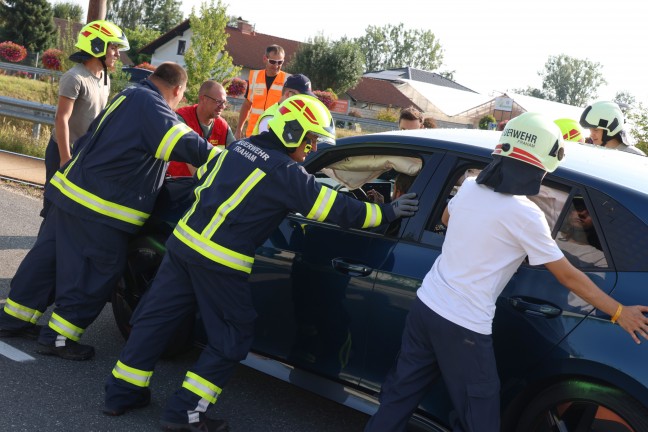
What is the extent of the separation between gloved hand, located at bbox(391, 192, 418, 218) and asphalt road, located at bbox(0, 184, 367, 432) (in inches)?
50.5

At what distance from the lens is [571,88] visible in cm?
12812

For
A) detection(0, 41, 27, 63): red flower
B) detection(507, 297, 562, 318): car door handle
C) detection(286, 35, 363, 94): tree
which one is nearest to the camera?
detection(507, 297, 562, 318): car door handle

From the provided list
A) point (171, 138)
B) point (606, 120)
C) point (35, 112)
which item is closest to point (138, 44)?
point (35, 112)

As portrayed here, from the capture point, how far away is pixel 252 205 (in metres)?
3.77

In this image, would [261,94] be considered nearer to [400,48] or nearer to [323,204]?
[323,204]

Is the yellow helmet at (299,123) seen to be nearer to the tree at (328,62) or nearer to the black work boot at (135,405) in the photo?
the black work boot at (135,405)

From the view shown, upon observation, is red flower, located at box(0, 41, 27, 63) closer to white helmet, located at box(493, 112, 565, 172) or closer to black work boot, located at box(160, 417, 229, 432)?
black work boot, located at box(160, 417, 229, 432)

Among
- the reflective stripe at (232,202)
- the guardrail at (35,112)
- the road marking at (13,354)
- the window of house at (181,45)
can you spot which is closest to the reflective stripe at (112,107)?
the reflective stripe at (232,202)

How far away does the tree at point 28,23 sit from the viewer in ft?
190

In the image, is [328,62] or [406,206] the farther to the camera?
[328,62]

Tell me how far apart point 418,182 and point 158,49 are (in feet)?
230

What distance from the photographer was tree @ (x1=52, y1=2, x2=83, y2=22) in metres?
85.8

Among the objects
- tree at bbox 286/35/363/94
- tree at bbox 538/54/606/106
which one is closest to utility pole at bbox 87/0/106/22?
tree at bbox 286/35/363/94

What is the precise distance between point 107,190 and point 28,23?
196 ft
